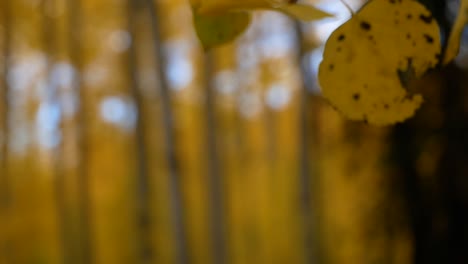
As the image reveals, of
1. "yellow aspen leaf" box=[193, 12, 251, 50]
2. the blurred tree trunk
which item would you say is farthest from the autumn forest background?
"yellow aspen leaf" box=[193, 12, 251, 50]

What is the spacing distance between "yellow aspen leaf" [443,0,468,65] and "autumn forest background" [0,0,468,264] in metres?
1.10

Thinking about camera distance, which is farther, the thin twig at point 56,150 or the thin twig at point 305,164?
the thin twig at point 56,150

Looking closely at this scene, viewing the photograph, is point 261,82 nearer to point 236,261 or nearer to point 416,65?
point 236,261

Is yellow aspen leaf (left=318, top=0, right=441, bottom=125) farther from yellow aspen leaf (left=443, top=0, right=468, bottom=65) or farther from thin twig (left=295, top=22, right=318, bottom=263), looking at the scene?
thin twig (left=295, top=22, right=318, bottom=263)

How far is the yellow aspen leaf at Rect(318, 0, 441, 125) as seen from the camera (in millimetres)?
211

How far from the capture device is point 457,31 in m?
0.21

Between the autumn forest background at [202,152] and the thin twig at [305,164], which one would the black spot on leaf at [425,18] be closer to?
the autumn forest background at [202,152]

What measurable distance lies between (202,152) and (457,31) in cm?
415

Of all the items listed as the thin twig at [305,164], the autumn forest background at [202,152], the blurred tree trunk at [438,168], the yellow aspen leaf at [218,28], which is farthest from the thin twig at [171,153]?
the yellow aspen leaf at [218,28]

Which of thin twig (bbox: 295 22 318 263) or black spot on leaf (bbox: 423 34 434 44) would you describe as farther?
thin twig (bbox: 295 22 318 263)

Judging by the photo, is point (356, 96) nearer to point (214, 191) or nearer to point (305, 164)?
point (305, 164)

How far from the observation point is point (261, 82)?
413 centimetres

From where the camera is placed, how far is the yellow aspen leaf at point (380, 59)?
21 centimetres

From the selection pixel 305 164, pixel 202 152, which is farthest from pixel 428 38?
pixel 202 152
